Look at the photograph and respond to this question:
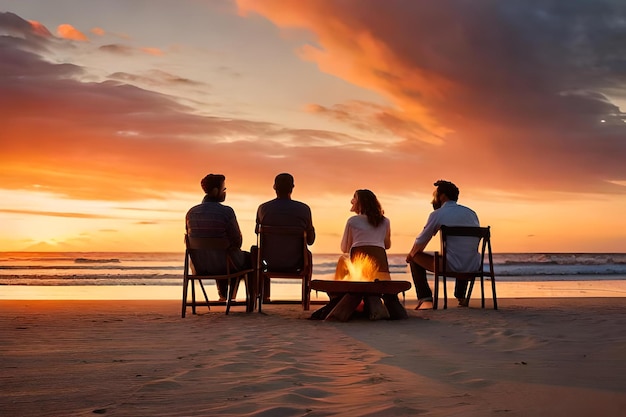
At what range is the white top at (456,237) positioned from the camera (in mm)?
9453

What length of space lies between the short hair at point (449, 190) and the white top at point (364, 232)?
1198 mm

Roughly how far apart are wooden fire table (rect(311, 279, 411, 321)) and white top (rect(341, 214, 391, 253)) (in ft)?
3.22

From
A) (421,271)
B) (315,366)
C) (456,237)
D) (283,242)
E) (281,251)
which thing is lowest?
(315,366)

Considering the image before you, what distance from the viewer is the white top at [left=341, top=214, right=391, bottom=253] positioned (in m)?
9.29

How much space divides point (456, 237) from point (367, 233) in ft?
4.22

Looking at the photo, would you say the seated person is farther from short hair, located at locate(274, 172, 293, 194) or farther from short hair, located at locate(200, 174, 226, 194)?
short hair, located at locate(200, 174, 226, 194)

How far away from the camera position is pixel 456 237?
954 centimetres

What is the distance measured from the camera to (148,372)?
450cm

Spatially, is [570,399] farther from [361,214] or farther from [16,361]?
[361,214]

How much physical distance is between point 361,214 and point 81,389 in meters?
5.88

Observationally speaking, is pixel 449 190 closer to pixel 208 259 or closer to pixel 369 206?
pixel 369 206

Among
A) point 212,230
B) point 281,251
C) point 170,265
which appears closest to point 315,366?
point 212,230

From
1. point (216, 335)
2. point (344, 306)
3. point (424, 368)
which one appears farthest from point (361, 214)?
point (424, 368)

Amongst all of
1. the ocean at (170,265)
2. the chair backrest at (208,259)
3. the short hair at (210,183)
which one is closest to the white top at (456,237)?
the chair backrest at (208,259)
